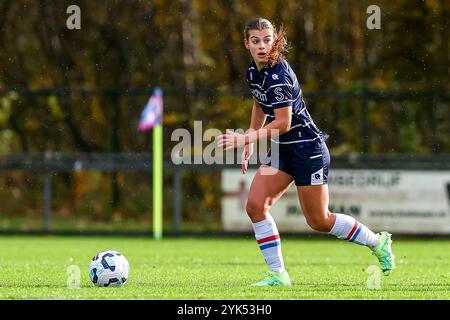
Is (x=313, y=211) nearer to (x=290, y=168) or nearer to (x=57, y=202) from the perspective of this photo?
(x=290, y=168)

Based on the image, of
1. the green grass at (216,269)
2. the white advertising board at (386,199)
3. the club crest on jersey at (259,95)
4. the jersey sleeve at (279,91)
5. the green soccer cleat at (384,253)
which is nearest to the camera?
the green grass at (216,269)

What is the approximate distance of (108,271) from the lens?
8.30 metres

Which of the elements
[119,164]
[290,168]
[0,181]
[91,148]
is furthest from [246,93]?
[290,168]

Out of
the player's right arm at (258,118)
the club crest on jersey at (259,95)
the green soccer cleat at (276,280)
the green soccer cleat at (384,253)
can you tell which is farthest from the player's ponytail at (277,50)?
the green soccer cleat at (384,253)

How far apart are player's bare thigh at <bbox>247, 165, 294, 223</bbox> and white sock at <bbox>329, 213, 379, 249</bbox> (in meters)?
0.54

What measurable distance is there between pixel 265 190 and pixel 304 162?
1.20ft

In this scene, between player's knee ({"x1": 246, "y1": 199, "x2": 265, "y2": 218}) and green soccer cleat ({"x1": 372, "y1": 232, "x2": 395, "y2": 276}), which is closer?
player's knee ({"x1": 246, "y1": 199, "x2": 265, "y2": 218})

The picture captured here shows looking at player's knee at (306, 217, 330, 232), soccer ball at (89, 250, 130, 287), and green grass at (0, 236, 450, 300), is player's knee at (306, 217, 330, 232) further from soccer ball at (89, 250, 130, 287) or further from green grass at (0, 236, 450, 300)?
soccer ball at (89, 250, 130, 287)

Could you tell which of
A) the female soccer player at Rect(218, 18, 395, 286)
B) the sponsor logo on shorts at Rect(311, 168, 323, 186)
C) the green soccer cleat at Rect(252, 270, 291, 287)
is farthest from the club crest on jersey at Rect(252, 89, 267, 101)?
the green soccer cleat at Rect(252, 270, 291, 287)

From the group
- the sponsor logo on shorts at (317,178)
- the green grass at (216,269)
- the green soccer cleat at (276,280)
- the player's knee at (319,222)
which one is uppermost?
the sponsor logo on shorts at (317,178)

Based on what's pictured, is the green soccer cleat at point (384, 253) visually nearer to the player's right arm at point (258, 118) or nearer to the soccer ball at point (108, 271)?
the player's right arm at point (258, 118)

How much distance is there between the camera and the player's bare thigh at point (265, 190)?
853cm

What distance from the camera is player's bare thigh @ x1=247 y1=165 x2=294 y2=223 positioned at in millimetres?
8531

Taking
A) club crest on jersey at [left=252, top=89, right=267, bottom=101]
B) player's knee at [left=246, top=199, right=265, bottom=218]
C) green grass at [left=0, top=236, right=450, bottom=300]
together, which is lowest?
green grass at [left=0, top=236, right=450, bottom=300]
